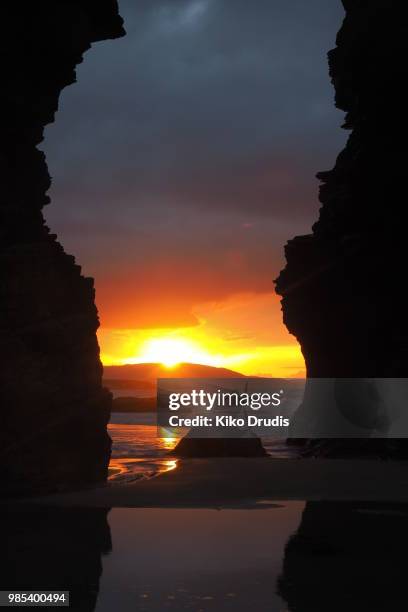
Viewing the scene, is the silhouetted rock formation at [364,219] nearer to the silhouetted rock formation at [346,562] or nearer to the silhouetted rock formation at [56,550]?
the silhouetted rock formation at [346,562]

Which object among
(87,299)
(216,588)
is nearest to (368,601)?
(216,588)

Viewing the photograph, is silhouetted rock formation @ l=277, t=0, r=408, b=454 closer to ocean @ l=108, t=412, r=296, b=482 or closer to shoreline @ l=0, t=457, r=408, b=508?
ocean @ l=108, t=412, r=296, b=482

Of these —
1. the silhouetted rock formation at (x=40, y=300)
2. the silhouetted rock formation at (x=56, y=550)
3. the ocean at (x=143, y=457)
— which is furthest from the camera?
the ocean at (x=143, y=457)

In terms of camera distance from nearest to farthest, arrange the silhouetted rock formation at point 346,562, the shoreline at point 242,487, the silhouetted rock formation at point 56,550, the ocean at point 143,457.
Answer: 1. the silhouetted rock formation at point 346,562
2. the silhouetted rock formation at point 56,550
3. the shoreline at point 242,487
4. the ocean at point 143,457

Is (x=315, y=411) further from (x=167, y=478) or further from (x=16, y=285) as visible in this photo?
(x=16, y=285)

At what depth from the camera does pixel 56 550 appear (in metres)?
12.0

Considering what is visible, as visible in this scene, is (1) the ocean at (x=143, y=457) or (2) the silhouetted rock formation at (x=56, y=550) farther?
(1) the ocean at (x=143, y=457)

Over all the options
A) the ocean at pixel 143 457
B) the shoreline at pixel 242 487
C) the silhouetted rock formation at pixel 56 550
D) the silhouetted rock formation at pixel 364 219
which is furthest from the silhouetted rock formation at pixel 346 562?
the silhouetted rock formation at pixel 364 219

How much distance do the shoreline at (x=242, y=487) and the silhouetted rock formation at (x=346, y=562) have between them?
2.95 metres

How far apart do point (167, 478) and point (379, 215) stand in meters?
18.6

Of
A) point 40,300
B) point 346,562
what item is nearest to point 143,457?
point 40,300

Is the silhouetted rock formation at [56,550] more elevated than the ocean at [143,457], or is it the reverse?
the silhouetted rock formation at [56,550]

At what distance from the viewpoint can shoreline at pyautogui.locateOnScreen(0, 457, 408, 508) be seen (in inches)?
721

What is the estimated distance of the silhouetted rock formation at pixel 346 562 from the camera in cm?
890
